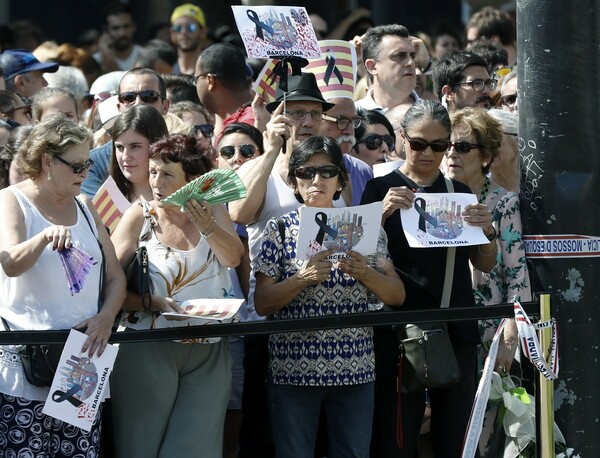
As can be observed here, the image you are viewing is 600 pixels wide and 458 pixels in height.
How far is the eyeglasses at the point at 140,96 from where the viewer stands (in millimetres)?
7766

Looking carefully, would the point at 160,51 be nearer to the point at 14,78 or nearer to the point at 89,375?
the point at 14,78

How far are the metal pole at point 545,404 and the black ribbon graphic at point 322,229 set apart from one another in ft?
3.20

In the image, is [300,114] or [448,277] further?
[300,114]

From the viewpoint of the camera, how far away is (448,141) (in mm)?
6105

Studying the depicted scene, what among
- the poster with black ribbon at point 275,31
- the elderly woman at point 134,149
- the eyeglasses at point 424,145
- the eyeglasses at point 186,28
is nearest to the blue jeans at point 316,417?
the eyeglasses at point 424,145

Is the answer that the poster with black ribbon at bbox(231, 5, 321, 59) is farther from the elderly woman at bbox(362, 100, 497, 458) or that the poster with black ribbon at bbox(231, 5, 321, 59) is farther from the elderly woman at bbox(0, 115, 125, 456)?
the elderly woman at bbox(0, 115, 125, 456)

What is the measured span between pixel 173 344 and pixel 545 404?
173cm

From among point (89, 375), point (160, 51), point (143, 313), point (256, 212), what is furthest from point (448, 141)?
point (160, 51)

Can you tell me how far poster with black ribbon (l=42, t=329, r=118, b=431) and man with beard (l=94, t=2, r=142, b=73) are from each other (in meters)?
7.71

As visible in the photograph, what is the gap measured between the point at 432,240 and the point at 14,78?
478 centimetres

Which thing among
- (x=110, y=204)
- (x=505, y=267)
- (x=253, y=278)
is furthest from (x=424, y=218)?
(x=110, y=204)

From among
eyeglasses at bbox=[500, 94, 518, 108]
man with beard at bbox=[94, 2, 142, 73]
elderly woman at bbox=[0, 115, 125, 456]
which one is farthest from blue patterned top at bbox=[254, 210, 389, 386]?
man with beard at bbox=[94, 2, 142, 73]

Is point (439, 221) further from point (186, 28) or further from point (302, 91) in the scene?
point (186, 28)

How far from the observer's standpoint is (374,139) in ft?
24.1
